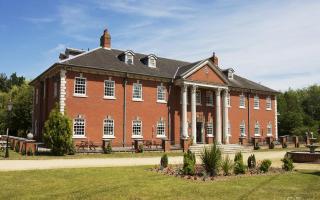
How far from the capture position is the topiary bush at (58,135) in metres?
27.2

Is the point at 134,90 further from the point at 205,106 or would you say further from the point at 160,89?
the point at 205,106

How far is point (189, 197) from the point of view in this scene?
36.7 feet

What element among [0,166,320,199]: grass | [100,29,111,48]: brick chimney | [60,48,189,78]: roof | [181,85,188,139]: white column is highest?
[100,29,111,48]: brick chimney

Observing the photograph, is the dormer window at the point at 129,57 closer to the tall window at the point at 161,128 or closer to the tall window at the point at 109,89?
the tall window at the point at 109,89

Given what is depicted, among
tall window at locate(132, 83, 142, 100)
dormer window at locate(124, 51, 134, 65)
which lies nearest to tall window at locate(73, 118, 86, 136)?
tall window at locate(132, 83, 142, 100)

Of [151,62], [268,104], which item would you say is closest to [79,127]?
[151,62]

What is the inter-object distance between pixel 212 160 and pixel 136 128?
2017cm

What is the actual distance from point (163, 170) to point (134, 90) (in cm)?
1849

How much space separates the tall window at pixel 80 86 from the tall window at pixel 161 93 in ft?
28.2

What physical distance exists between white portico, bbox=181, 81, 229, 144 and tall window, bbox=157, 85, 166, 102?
6.50 ft

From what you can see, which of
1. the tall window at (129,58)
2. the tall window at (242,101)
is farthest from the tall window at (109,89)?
the tall window at (242,101)

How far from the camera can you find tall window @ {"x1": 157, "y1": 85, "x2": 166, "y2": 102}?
37500 millimetres

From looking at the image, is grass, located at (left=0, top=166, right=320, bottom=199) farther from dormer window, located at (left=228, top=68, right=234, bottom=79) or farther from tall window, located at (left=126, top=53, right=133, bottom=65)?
dormer window, located at (left=228, top=68, right=234, bottom=79)

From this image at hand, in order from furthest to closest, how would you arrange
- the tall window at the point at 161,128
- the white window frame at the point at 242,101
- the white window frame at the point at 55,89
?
the white window frame at the point at 242,101 → the tall window at the point at 161,128 → the white window frame at the point at 55,89
